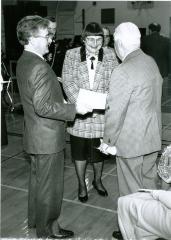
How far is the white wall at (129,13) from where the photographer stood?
46.9 feet

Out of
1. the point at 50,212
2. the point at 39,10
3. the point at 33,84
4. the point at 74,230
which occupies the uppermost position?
the point at 39,10

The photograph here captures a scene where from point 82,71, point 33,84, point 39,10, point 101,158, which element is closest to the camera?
point 33,84

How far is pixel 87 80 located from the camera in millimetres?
A: 3338

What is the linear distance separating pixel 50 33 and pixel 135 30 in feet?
1.90

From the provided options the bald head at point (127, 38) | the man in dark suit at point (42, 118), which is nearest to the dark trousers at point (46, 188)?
the man in dark suit at point (42, 118)

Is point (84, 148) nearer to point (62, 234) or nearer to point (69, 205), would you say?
point (69, 205)

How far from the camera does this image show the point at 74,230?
118 inches

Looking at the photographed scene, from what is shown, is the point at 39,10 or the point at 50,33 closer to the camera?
the point at 50,33

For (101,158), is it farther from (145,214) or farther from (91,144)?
(145,214)

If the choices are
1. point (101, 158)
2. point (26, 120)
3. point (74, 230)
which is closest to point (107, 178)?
point (101, 158)

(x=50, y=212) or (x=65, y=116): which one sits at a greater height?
(x=65, y=116)

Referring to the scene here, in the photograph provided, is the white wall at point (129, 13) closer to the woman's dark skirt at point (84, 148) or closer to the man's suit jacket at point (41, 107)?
the woman's dark skirt at point (84, 148)

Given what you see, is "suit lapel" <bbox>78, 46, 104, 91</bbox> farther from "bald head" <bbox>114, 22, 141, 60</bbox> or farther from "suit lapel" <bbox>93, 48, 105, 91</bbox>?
"bald head" <bbox>114, 22, 141, 60</bbox>

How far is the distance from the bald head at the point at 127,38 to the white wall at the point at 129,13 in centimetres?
1220
